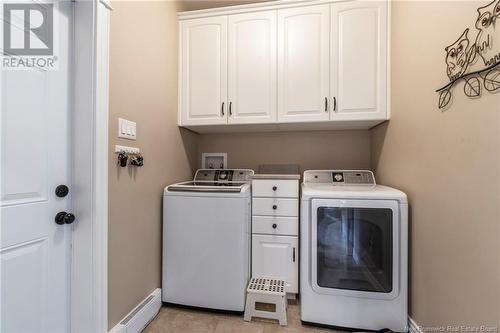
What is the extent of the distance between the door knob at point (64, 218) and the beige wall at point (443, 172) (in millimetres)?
1835

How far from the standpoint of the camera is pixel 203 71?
194cm

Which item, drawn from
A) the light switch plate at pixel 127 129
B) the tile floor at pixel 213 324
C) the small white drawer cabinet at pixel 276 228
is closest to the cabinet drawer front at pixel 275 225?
the small white drawer cabinet at pixel 276 228

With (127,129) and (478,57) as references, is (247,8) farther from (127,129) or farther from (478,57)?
(478,57)

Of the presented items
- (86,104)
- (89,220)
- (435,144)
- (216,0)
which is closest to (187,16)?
(216,0)


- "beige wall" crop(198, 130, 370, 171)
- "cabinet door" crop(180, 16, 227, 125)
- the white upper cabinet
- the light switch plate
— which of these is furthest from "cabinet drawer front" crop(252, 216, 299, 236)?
the light switch plate

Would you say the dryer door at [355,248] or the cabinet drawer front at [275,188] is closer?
the dryer door at [355,248]

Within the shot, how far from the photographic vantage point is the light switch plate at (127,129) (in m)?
1.26

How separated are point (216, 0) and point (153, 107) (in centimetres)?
118

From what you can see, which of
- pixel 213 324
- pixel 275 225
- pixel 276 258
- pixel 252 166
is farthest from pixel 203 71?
pixel 213 324

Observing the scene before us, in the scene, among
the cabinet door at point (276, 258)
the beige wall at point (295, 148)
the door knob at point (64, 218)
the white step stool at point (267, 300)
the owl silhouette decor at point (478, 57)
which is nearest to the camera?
the owl silhouette decor at point (478, 57)

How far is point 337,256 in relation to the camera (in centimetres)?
148

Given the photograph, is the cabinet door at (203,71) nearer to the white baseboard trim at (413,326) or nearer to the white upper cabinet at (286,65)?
the white upper cabinet at (286,65)

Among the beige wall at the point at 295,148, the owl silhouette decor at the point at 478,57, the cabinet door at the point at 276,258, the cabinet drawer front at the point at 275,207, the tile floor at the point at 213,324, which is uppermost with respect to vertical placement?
the owl silhouette decor at the point at 478,57

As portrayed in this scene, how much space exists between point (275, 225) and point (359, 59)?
1.45 m
